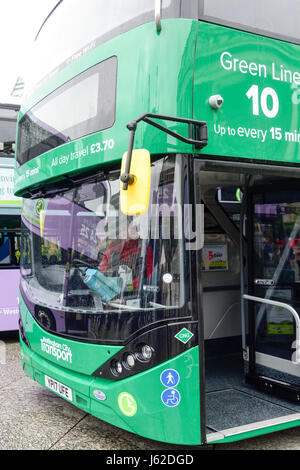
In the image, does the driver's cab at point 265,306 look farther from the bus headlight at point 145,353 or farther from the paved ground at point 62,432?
the bus headlight at point 145,353

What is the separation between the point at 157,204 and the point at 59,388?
6.40 feet

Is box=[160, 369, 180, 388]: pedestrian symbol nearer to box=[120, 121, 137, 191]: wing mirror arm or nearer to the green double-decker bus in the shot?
the green double-decker bus

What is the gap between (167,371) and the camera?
3.66m

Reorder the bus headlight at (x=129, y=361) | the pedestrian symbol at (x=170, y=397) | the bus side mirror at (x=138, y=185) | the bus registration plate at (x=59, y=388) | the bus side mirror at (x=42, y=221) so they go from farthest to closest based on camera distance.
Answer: the bus side mirror at (x=42, y=221), the bus registration plate at (x=59, y=388), the bus headlight at (x=129, y=361), the pedestrian symbol at (x=170, y=397), the bus side mirror at (x=138, y=185)

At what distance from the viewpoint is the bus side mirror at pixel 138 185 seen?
3404 millimetres

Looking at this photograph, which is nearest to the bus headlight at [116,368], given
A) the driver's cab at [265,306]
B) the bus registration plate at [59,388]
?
the bus registration plate at [59,388]

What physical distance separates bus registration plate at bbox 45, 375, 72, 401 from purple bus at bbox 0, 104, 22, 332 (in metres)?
4.31

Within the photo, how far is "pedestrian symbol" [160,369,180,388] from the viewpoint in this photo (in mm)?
3648

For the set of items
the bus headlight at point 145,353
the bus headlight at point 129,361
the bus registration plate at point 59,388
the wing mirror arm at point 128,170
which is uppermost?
the wing mirror arm at point 128,170

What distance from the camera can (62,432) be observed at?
4.61m

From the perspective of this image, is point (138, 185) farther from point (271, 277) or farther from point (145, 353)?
point (271, 277)

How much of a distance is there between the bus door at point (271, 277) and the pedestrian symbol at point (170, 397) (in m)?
1.69


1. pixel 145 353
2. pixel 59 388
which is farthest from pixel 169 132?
pixel 59 388

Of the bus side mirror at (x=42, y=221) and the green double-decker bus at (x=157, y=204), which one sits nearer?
the green double-decker bus at (x=157, y=204)
